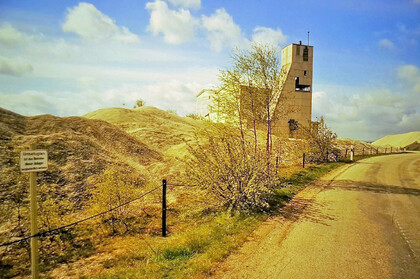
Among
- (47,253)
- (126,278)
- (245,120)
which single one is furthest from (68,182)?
(245,120)

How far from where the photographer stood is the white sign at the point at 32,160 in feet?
17.0

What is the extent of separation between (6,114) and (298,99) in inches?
1320

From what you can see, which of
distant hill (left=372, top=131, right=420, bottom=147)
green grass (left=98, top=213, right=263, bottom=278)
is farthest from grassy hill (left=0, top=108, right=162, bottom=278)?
distant hill (left=372, top=131, right=420, bottom=147)

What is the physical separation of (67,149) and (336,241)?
16020 mm

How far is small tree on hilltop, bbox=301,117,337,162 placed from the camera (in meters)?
23.4

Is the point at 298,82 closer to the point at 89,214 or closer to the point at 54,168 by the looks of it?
the point at 54,168

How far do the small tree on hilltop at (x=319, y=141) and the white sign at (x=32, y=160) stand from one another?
22.0 metres

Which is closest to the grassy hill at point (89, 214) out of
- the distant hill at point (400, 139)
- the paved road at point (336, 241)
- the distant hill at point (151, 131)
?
the paved road at point (336, 241)

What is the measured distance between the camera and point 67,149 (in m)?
15.8

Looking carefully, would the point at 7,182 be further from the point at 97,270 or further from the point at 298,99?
the point at 298,99

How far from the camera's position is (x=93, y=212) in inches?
371

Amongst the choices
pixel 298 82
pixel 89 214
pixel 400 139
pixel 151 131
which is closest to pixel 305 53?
pixel 298 82

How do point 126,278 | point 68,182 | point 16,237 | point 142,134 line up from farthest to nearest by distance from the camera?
point 142,134 → point 68,182 → point 16,237 → point 126,278

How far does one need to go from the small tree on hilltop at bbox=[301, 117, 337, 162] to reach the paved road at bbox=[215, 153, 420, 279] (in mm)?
11739
